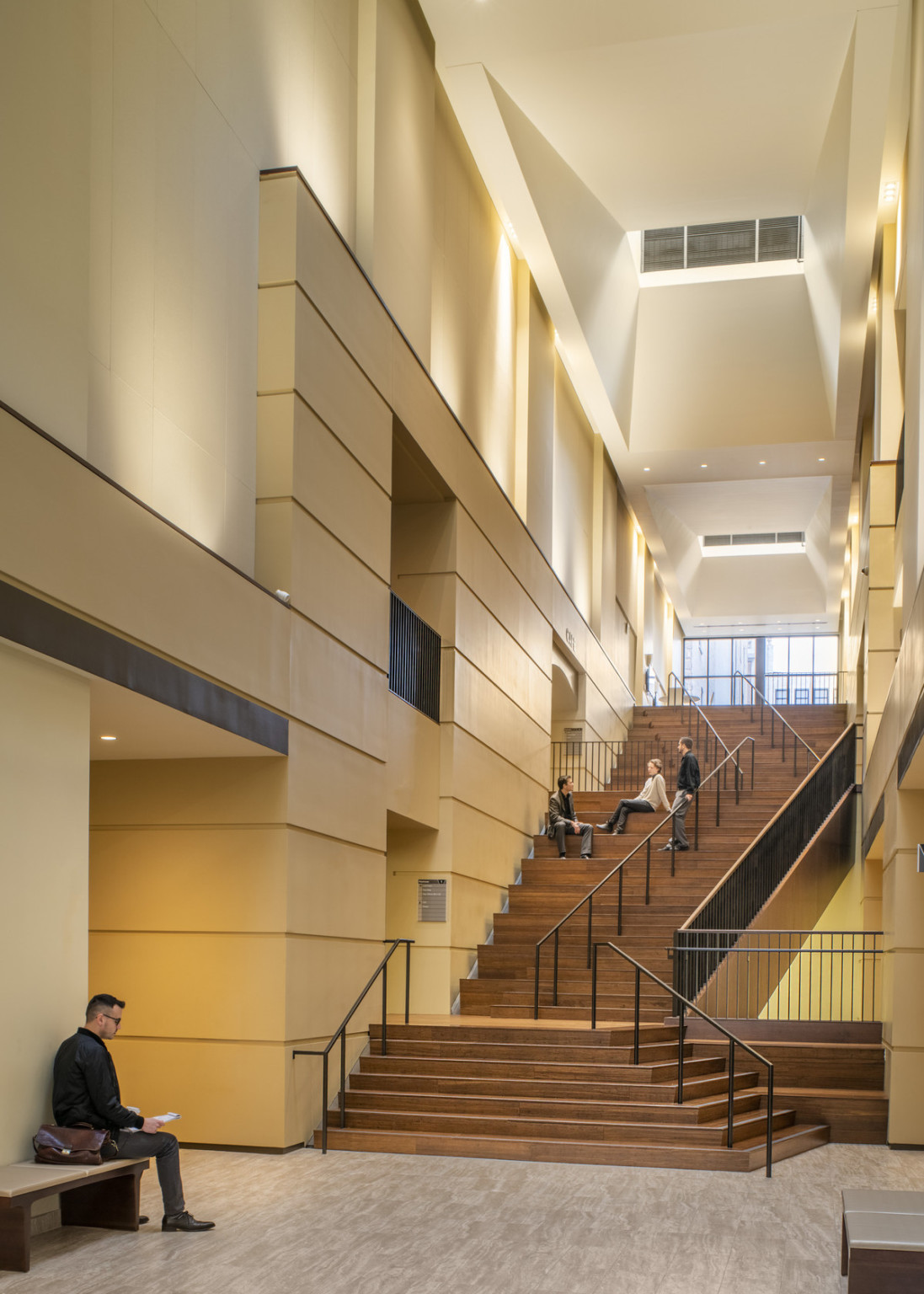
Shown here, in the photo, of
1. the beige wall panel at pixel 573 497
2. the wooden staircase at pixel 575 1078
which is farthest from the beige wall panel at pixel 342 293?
the beige wall panel at pixel 573 497

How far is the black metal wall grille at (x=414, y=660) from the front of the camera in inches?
522

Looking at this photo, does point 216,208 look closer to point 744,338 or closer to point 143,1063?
point 143,1063

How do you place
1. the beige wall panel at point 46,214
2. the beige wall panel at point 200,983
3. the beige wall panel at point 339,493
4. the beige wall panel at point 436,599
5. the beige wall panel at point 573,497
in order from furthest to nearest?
the beige wall panel at point 573,497 → the beige wall panel at point 436,599 → the beige wall panel at point 339,493 → the beige wall panel at point 200,983 → the beige wall panel at point 46,214

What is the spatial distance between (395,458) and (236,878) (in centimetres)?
560

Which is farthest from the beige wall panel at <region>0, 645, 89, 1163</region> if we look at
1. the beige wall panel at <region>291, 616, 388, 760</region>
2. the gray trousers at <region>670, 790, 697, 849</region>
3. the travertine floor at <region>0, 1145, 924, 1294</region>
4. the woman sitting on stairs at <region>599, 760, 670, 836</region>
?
the woman sitting on stairs at <region>599, 760, 670, 836</region>

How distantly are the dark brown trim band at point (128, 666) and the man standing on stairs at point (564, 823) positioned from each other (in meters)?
8.79

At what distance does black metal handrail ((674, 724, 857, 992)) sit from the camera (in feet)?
47.4

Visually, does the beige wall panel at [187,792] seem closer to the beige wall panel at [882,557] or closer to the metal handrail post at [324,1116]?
the metal handrail post at [324,1116]

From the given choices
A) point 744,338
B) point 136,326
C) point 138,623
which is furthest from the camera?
point 744,338

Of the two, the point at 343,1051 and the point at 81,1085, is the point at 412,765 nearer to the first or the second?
the point at 343,1051

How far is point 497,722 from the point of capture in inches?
665

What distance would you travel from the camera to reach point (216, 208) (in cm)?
969

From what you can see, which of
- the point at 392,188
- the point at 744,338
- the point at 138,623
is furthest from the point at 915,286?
the point at 744,338

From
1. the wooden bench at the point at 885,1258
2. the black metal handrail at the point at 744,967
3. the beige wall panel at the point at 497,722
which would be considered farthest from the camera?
the beige wall panel at the point at 497,722
